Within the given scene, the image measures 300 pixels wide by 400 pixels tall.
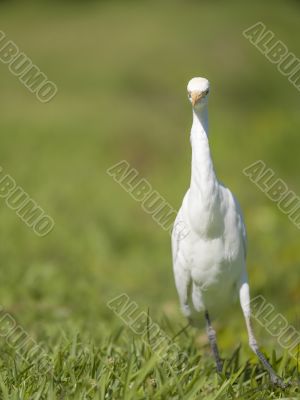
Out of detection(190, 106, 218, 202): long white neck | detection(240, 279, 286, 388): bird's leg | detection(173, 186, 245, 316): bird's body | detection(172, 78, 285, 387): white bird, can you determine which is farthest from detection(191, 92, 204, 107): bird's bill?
detection(240, 279, 286, 388): bird's leg

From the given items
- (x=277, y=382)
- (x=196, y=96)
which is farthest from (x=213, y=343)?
(x=196, y=96)

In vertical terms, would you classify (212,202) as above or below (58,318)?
above

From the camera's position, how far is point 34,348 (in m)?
3.89

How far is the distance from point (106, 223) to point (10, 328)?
173 inches

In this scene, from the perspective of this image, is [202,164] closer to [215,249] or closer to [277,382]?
[215,249]

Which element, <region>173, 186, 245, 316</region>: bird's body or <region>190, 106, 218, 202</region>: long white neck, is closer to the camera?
<region>190, 106, 218, 202</region>: long white neck

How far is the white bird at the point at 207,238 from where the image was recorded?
3486 millimetres

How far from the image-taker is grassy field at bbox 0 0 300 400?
3.55 m

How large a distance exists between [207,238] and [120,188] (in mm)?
6775

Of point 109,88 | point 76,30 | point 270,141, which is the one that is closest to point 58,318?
point 270,141

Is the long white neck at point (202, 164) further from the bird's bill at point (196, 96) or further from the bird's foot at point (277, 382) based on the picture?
the bird's foot at point (277, 382)

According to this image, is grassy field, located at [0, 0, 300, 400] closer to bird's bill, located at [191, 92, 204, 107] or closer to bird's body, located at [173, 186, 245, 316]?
bird's body, located at [173, 186, 245, 316]

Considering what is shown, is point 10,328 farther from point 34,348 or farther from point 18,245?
point 18,245

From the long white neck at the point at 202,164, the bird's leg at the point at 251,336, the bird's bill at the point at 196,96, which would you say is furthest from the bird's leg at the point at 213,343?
the bird's bill at the point at 196,96
